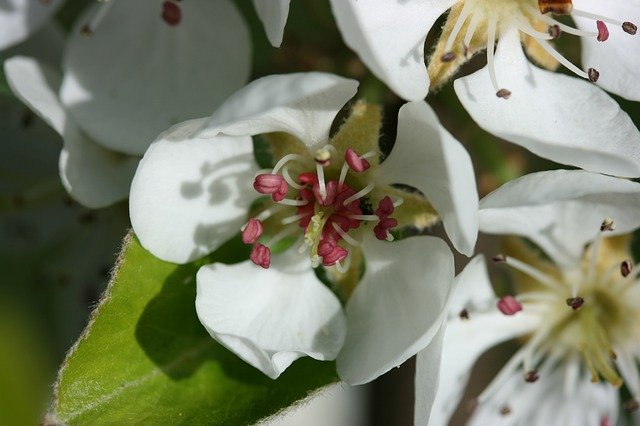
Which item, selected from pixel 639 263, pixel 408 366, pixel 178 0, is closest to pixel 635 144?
pixel 639 263

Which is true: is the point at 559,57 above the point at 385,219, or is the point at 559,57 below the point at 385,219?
above

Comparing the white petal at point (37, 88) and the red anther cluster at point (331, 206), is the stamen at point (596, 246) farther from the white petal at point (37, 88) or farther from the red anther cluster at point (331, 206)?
the white petal at point (37, 88)

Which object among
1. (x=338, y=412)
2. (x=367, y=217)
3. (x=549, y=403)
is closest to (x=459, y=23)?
(x=367, y=217)

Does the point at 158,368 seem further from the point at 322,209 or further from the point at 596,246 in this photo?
the point at 596,246

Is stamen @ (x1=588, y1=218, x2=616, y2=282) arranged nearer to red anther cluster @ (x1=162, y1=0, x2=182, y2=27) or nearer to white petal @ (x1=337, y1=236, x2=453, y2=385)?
white petal @ (x1=337, y1=236, x2=453, y2=385)

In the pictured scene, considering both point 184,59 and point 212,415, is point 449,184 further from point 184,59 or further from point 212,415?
point 184,59

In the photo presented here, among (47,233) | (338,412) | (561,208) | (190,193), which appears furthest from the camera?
(338,412)
